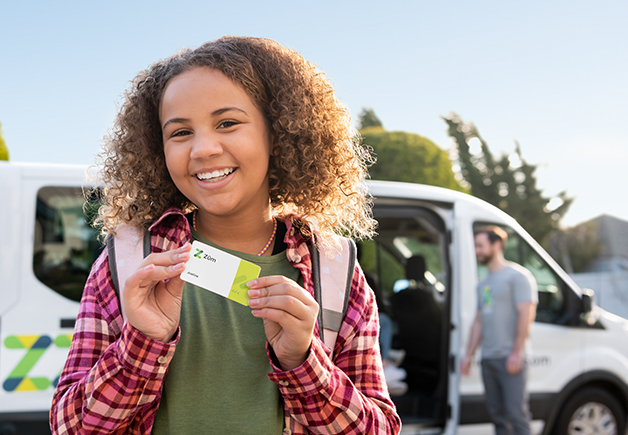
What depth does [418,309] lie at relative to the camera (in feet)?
16.9

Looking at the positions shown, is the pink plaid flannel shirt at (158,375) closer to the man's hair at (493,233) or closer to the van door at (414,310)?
the van door at (414,310)

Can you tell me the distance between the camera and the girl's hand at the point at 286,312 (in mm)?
1074

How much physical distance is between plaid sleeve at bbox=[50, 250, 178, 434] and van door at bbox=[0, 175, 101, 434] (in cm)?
218

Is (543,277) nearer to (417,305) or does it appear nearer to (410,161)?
(417,305)

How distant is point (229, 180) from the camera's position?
125 cm

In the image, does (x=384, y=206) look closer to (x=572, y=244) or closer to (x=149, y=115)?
(x=149, y=115)

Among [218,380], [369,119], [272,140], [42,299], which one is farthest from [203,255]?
[369,119]

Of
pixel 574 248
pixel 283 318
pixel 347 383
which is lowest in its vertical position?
Result: pixel 347 383

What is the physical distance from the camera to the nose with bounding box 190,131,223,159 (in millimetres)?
1208

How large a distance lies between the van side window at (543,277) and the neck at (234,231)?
3.28 m

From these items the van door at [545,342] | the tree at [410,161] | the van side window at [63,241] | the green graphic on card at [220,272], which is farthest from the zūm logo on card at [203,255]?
the tree at [410,161]

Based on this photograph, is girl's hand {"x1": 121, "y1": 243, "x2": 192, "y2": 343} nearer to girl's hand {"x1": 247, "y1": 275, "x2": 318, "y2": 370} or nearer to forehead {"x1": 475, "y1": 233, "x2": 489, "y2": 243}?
girl's hand {"x1": 247, "y1": 275, "x2": 318, "y2": 370}

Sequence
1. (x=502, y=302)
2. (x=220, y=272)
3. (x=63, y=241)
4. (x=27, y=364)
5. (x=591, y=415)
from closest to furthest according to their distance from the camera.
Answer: (x=220, y=272) < (x=27, y=364) < (x=63, y=241) < (x=502, y=302) < (x=591, y=415)

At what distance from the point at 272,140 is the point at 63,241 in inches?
91.4
